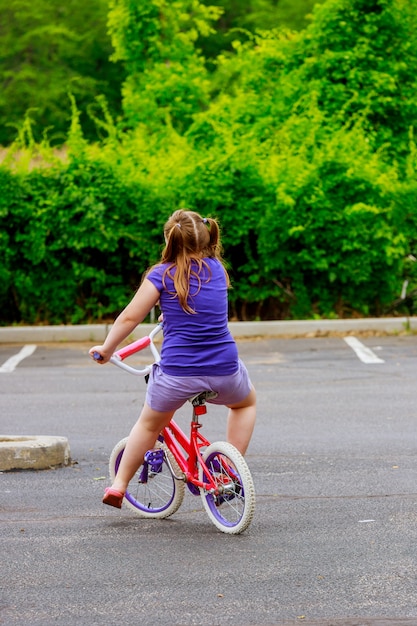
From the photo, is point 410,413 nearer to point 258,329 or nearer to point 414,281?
point 258,329

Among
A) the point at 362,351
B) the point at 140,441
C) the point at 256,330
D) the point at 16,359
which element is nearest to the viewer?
the point at 140,441

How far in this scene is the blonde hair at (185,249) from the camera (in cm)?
538

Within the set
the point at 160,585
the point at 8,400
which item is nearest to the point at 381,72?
the point at 8,400

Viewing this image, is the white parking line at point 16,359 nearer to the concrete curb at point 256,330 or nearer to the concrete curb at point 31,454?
the concrete curb at point 256,330

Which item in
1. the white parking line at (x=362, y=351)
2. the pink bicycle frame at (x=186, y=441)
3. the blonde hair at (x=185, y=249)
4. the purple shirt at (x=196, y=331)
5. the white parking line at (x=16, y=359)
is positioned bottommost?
the white parking line at (x=16, y=359)

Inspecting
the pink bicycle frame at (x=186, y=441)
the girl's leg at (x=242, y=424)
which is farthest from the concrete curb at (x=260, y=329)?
the girl's leg at (x=242, y=424)

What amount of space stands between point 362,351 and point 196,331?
9042 millimetres

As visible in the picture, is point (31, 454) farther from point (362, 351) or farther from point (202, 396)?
point (362, 351)

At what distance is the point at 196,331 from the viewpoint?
5.41m

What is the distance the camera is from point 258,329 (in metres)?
16.2

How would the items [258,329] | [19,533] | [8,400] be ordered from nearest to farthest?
1. [19,533]
2. [8,400]
3. [258,329]

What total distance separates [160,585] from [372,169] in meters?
12.8

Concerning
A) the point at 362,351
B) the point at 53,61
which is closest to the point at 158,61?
the point at 362,351

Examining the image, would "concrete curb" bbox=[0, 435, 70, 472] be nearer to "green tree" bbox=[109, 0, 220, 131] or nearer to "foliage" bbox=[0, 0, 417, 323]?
"foliage" bbox=[0, 0, 417, 323]
